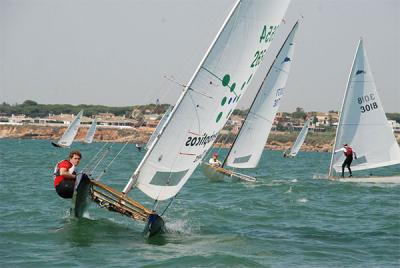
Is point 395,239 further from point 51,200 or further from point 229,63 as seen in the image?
point 51,200

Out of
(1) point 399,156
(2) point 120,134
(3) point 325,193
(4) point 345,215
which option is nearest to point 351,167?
(1) point 399,156

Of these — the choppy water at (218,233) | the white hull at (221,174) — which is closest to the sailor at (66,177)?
the choppy water at (218,233)

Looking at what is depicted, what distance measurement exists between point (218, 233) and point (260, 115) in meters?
13.3

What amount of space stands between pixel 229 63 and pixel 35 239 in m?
4.94

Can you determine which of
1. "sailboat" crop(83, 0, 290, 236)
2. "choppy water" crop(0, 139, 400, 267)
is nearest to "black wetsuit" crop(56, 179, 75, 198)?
"sailboat" crop(83, 0, 290, 236)

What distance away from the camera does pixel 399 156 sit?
28500 millimetres

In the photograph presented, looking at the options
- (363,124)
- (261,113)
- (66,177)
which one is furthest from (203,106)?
(363,124)

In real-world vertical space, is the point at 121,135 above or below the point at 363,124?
below

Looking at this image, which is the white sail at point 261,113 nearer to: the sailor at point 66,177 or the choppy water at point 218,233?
the choppy water at point 218,233

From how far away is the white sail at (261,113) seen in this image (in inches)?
1078

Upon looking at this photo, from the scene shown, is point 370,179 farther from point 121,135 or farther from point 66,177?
point 121,135

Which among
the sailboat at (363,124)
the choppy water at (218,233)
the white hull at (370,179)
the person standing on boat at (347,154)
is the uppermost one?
the sailboat at (363,124)

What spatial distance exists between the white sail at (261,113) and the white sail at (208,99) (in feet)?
43.5

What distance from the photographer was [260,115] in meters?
27.7
